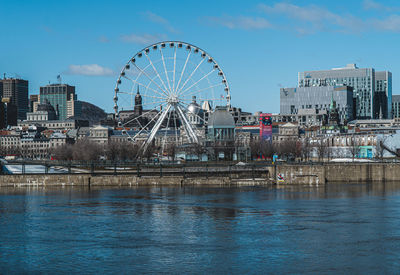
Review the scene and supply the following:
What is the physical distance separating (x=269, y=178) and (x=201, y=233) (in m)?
37.1

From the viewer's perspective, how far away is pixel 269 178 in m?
76.9

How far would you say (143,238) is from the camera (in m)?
39.0

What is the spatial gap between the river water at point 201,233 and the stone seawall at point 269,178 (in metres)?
8.75

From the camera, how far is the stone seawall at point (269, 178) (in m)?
71.8

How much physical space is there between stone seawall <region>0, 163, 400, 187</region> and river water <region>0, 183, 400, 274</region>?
8751 mm

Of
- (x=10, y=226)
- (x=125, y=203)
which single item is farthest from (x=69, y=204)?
(x=10, y=226)

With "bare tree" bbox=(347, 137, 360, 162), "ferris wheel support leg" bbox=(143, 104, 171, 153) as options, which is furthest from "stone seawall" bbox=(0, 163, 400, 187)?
"bare tree" bbox=(347, 137, 360, 162)

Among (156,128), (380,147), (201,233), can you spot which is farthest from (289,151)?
(201,233)

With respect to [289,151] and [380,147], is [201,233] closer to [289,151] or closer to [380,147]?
[380,147]

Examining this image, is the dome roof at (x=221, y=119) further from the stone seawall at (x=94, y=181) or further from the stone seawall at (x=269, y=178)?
the stone seawall at (x=94, y=181)

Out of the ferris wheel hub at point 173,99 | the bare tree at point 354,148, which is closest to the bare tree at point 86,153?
the ferris wheel hub at point 173,99

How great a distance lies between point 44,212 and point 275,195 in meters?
21.3

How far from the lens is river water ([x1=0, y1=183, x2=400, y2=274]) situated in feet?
107

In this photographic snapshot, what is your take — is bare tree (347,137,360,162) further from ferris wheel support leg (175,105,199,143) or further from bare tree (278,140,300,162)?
ferris wheel support leg (175,105,199,143)
